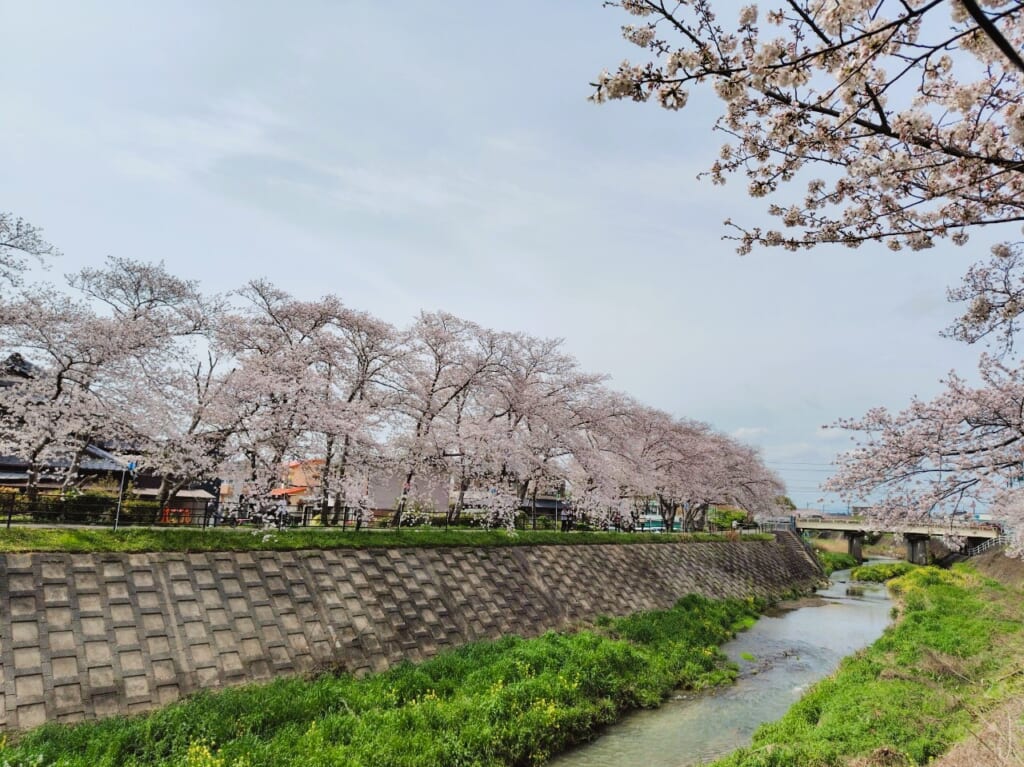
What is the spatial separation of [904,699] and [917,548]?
213ft

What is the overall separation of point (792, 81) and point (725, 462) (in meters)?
48.4

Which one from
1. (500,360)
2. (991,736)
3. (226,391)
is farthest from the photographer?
(500,360)

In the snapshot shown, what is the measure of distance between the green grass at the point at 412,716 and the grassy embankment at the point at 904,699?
3.71 meters

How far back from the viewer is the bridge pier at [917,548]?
63869mm

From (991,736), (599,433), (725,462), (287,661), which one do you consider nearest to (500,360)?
(599,433)

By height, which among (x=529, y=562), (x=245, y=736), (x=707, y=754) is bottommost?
(x=707, y=754)

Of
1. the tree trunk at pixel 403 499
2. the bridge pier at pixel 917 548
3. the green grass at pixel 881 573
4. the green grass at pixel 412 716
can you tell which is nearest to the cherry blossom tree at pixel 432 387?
the tree trunk at pixel 403 499

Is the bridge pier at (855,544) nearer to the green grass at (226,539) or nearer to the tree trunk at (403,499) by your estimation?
the green grass at (226,539)

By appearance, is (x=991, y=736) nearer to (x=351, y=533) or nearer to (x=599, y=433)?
(x=351, y=533)

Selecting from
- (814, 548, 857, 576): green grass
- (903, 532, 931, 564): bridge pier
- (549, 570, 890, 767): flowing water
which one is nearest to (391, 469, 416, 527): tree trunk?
(549, 570, 890, 767): flowing water

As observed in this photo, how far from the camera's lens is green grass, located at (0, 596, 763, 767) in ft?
29.4

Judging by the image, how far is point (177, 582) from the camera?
41.5ft

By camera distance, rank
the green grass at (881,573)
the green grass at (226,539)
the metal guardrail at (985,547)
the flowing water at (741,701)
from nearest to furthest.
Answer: the green grass at (226,539), the flowing water at (741,701), the metal guardrail at (985,547), the green grass at (881,573)

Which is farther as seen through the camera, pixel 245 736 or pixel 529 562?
pixel 529 562
